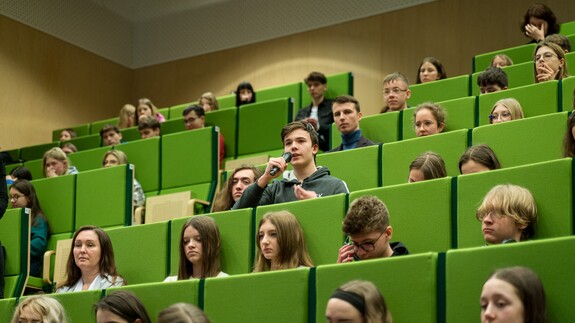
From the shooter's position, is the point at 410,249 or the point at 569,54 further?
the point at 569,54

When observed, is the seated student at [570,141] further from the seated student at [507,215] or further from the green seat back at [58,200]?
the green seat back at [58,200]


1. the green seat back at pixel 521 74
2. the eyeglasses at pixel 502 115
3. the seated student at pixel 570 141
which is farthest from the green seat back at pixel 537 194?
the green seat back at pixel 521 74

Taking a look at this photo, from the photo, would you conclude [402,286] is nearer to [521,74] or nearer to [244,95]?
[521,74]

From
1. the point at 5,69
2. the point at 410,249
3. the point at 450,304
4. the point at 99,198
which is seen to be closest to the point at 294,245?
the point at 410,249

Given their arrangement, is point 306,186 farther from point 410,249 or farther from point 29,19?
point 29,19

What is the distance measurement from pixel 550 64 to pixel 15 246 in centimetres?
165

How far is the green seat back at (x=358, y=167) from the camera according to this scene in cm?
220

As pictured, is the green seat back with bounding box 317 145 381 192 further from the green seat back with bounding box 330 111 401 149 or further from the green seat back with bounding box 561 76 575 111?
the green seat back with bounding box 561 76 575 111

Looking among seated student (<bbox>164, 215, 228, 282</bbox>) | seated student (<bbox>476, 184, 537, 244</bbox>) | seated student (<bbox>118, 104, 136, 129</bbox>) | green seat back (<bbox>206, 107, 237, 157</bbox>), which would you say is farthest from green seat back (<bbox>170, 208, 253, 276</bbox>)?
seated student (<bbox>118, 104, 136, 129</bbox>)

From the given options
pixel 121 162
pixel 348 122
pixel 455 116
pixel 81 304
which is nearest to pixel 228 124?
pixel 121 162

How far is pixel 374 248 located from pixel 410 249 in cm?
19

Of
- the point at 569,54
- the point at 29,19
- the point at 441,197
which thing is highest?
the point at 29,19

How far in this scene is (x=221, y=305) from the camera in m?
1.51

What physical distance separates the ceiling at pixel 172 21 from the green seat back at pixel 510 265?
11.1 feet
